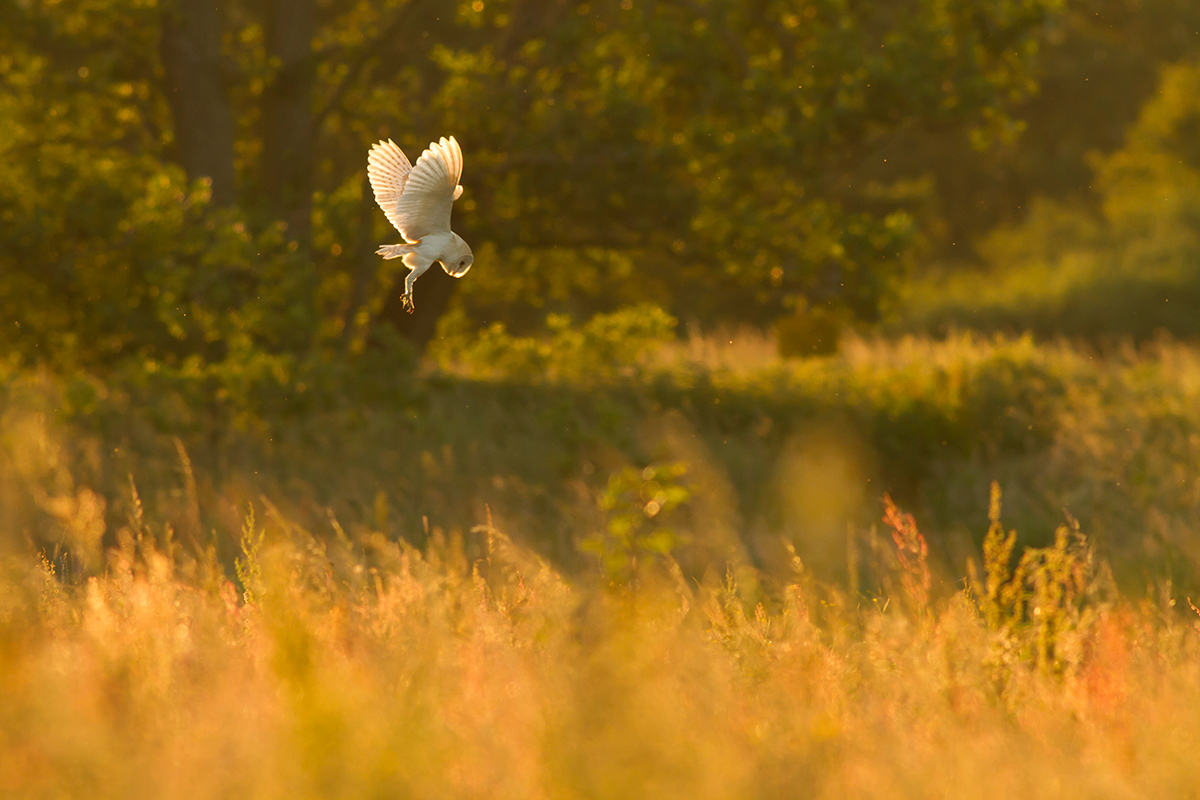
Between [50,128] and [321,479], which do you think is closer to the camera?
[321,479]

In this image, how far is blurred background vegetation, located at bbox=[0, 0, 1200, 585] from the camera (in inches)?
362

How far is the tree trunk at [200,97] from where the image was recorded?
10.7 m

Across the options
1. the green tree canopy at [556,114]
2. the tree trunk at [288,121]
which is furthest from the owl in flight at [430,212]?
the tree trunk at [288,121]

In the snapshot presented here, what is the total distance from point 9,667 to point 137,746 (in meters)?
0.68

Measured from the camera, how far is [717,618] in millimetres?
4469

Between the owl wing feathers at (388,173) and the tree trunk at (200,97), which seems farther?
the tree trunk at (200,97)

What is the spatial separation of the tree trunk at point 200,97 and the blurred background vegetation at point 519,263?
31 mm

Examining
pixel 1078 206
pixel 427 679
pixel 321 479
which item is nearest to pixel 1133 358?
pixel 321 479

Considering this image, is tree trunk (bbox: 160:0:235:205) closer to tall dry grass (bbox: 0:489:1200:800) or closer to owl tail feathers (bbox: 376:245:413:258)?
tall dry grass (bbox: 0:489:1200:800)

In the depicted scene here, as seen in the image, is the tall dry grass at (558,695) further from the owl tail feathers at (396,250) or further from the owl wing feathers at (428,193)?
the owl wing feathers at (428,193)

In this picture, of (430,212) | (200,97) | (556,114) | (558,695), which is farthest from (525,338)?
(558,695)

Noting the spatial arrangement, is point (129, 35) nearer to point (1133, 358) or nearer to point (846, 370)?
point (846, 370)

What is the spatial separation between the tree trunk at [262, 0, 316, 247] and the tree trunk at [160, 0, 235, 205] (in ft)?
1.19

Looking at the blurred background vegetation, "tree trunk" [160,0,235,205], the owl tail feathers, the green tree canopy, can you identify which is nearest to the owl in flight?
the owl tail feathers
